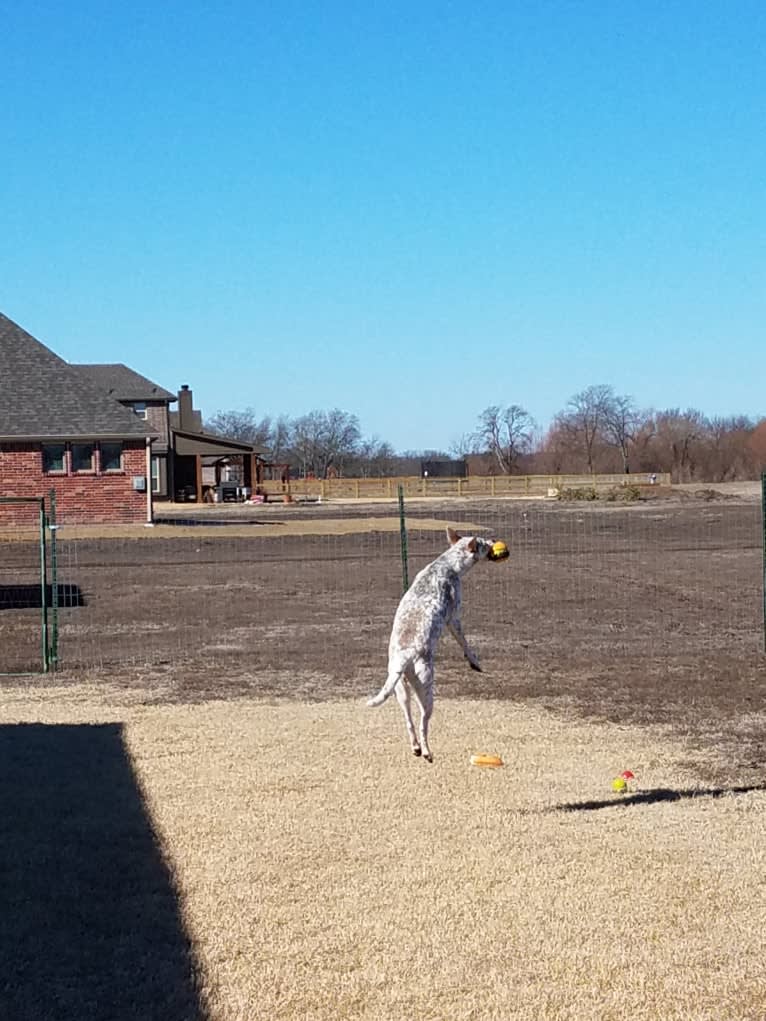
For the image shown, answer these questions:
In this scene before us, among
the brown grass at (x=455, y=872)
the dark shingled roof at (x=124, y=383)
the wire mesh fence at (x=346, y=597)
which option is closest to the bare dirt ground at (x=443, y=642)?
the wire mesh fence at (x=346, y=597)

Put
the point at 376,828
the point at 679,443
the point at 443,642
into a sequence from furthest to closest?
the point at 679,443
the point at 443,642
the point at 376,828

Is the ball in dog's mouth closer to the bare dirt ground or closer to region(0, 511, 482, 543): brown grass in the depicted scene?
the bare dirt ground

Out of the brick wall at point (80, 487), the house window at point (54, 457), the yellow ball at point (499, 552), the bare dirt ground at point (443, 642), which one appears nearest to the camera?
the yellow ball at point (499, 552)

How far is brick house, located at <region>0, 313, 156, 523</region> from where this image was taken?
138 feet

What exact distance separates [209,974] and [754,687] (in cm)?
934

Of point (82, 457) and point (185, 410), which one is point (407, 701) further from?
point (185, 410)

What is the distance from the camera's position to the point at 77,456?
42375mm

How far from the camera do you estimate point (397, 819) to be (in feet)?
27.9

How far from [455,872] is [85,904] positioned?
1947 millimetres

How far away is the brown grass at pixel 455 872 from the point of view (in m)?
5.68

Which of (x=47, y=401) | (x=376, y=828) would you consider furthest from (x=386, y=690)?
(x=47, y=401)

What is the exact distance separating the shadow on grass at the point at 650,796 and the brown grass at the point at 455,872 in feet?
0.10

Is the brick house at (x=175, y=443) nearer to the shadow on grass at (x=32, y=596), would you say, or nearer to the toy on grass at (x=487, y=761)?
the shadow on grass at (x=32, y=596)

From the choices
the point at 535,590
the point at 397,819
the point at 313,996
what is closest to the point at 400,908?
the point at 313,996
